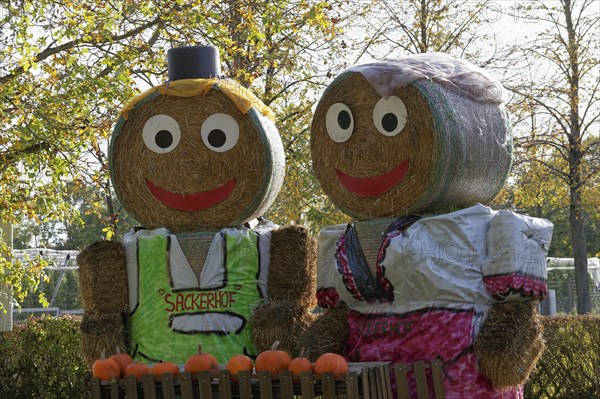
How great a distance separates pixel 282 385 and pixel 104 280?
6.69 feet

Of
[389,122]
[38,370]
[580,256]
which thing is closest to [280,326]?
[389,122]

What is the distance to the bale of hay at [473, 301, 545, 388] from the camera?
5.52 metres

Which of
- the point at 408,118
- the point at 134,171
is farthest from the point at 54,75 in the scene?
the point at 408,118

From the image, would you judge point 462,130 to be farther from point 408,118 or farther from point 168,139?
point 168,139

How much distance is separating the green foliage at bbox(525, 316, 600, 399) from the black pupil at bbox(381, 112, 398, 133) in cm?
350

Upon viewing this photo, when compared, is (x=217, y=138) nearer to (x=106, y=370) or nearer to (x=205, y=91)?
(x=205, y=91)

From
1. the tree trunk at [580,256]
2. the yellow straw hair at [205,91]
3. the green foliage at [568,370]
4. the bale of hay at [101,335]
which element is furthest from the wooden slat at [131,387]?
the tree trunk at [580,256]

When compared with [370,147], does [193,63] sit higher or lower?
higher

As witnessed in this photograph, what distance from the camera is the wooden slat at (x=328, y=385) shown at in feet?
16.5

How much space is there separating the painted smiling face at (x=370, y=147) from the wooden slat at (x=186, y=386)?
173cm

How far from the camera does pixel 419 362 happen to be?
5387 mm

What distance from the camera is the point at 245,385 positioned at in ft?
17.0

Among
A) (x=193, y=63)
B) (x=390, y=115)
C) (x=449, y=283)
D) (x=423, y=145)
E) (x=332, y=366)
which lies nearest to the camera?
(x=332, y=366)

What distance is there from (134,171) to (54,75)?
3633 mm
